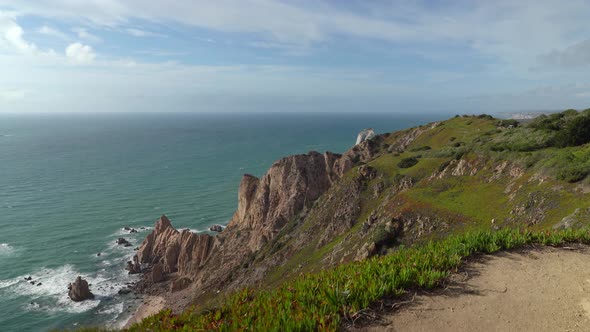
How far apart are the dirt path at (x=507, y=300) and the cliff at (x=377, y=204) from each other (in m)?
8.78

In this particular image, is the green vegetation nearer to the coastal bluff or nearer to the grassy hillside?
the grassy hillside

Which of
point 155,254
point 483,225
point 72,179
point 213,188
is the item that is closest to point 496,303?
point 483,225

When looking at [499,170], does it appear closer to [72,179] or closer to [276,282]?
[276,282]

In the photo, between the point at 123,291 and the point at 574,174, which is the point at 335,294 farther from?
the point at 123,291

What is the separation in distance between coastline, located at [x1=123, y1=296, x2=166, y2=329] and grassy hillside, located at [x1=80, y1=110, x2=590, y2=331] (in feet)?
23.0

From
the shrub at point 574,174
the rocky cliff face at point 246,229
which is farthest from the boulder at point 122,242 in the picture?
the shrub at point 574,174

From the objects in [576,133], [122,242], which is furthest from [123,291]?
[576,133]

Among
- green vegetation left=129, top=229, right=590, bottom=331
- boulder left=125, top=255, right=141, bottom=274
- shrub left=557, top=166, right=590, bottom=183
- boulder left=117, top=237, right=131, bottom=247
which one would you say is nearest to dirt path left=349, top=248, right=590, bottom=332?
green vegetation left=129, top=229, right=590, bottom=331

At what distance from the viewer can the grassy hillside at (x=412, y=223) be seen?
29.8ft

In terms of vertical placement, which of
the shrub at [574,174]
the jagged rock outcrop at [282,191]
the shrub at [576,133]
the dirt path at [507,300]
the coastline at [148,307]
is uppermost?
the shrub at [576,133]

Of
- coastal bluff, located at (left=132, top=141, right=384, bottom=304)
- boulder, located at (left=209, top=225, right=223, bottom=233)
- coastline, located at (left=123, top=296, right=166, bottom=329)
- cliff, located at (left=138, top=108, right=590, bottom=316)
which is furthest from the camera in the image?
boulder, located at (left=209, top=225, right=223, bottom=233)

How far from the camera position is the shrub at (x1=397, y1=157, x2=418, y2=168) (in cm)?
4631

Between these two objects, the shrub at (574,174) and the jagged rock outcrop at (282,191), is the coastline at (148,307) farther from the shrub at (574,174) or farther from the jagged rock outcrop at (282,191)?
the shrub at (574,174)

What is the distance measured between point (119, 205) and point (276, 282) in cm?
6530
